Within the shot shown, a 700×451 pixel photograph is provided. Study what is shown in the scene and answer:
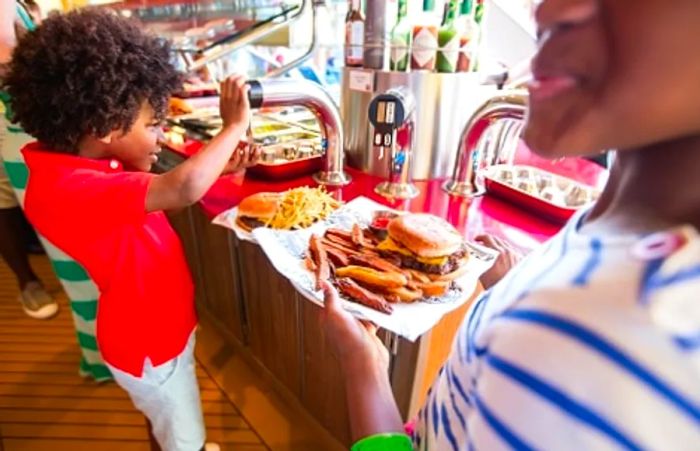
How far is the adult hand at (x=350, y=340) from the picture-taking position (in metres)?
0.56

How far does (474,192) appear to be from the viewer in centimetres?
113

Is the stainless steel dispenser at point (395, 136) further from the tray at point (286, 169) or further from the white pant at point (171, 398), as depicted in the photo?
the white pant at point (171, 398)

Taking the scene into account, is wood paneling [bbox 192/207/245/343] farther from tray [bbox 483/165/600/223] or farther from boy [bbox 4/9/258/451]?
tray [bbox 483/165/600/223]

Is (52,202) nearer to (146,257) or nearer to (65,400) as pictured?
(146,257)

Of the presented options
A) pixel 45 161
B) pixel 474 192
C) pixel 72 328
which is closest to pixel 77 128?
pixel 45 161

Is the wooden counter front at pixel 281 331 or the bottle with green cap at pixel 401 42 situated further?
the bottle with green cap at pixel 401 42

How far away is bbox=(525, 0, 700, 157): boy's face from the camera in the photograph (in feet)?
0.66

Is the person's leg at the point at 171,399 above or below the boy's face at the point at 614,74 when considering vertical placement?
below

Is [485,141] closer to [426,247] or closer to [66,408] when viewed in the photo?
[426,247]

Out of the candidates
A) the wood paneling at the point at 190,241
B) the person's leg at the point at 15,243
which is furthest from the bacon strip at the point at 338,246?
the person's leg at the point at 15,243

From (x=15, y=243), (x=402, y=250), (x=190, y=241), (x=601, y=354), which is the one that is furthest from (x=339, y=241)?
(x=15, y=243)

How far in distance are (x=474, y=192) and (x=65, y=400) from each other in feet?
5.27

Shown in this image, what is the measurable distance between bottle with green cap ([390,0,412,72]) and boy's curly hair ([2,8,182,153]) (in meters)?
0.62

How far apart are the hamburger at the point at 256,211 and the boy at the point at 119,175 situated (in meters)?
0.13
